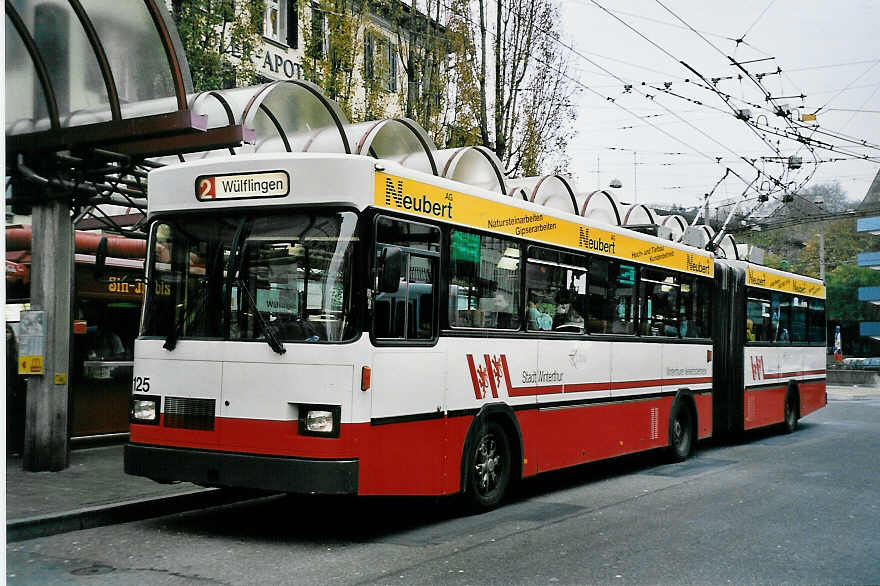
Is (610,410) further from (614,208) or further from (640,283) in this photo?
(614,208)

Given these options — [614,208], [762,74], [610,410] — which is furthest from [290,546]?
[762,74]

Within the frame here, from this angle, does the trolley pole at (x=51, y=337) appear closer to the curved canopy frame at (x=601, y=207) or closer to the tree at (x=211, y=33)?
the curved canopy frame at (x=601, y=207)

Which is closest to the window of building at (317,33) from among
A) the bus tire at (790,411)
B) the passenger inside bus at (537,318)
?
the passenger inside bus at (537,318)

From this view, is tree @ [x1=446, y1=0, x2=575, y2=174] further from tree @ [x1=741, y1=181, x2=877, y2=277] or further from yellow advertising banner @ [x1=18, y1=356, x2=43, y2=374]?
tree @ [x1=741, y1=181, x2=877, y2=277]

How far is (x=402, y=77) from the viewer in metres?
21.8

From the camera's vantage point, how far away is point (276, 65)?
26.7m

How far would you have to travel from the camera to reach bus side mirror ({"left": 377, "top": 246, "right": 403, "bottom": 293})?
8.06 meters

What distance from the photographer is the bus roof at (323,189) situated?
802 centimetres

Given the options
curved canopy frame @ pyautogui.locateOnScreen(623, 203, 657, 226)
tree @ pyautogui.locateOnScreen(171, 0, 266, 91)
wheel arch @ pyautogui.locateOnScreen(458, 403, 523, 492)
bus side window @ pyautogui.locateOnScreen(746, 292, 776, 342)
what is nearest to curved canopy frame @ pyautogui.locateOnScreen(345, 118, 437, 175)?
curved canopy frame @ pyautogui.locateOnScreen(623, 203, 657, 226)

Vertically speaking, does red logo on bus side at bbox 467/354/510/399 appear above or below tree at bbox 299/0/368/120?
below

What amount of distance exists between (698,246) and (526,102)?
6589 mm

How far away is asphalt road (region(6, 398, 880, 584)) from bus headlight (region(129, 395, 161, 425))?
912 mm

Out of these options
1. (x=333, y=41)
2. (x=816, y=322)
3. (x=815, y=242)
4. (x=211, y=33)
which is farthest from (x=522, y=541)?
(x=815, y=242)

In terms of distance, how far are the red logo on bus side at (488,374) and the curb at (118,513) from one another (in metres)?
2.65
